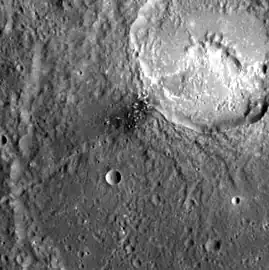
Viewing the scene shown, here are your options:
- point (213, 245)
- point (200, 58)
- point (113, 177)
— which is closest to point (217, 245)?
point (213, 245)

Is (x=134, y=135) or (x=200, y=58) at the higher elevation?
(x=200, y=58)

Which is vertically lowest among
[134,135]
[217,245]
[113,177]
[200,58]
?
[217,245]

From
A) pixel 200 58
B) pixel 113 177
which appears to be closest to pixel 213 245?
pixel 113 177

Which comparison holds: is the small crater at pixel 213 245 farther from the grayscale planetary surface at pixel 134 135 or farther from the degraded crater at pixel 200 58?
the degraded crater at pixel 200 58

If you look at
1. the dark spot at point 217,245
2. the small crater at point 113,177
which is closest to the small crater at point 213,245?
the dark spot at point 217,245

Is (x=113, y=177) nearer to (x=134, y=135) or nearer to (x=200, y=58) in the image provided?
(x=134, y=135)

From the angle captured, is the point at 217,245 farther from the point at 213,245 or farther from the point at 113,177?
the point at 113,177

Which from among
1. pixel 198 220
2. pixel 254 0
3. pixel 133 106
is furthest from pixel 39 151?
pixel 254 0
